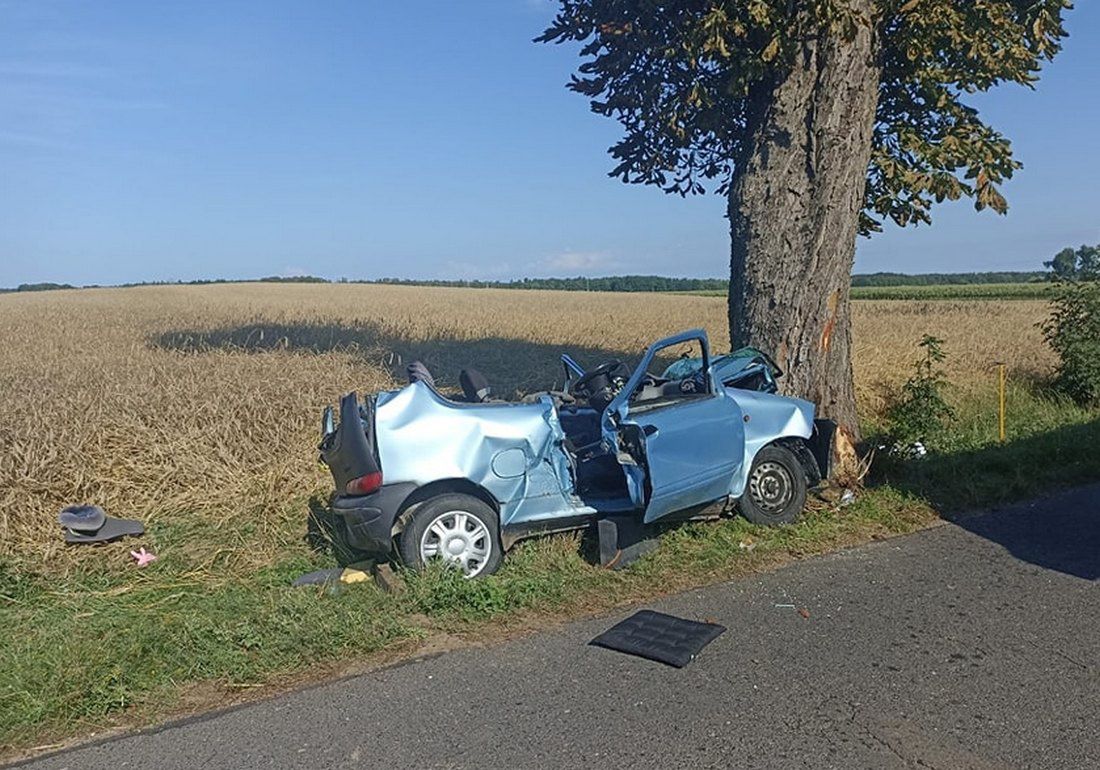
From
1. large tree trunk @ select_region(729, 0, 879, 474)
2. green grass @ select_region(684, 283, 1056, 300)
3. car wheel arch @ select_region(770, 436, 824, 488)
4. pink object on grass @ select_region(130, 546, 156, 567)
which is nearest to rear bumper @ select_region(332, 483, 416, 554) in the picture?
pink object on grass @ select_region(130, 546, 156, 567)

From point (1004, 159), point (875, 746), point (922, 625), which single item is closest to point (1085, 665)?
point (922, 625)

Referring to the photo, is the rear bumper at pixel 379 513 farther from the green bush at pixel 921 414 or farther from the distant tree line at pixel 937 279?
the distant tree line at pixel 937 279

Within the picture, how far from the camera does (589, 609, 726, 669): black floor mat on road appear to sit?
4543 mm

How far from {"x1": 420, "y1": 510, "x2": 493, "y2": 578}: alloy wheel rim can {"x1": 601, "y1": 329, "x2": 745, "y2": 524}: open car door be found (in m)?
1.00

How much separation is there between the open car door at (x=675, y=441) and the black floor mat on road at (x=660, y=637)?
0.96m

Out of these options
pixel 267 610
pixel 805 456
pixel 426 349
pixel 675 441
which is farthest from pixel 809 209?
pixel 426 349

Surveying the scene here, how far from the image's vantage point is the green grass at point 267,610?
429cm

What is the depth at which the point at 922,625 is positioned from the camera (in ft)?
16.1

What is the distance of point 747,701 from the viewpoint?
4.04m

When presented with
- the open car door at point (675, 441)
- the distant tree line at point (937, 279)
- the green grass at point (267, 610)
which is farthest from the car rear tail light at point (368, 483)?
the distant tree line at point (937, 279)

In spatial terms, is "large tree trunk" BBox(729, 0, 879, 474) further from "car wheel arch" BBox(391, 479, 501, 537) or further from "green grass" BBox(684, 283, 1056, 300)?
"green grass" BBox(684, 283, 1056, 300)

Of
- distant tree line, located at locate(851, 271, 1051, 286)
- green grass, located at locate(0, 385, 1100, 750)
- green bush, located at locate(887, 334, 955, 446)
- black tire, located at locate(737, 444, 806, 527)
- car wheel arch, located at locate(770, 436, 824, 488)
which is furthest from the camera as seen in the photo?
distant tree line, located at locate(851, 271, 1051, 286)

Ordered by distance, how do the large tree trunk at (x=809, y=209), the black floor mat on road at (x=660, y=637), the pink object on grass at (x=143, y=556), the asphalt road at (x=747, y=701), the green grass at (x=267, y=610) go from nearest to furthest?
the asphalt road at (x=747, y=701) → the green grass at (x=267, y=610) → the black floor mat on road at (x=660, y=637) → the pink object on grass at (x=143, y=556) → the large tree trunk at (x=809, y=209)

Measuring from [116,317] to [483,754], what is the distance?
26.7m
